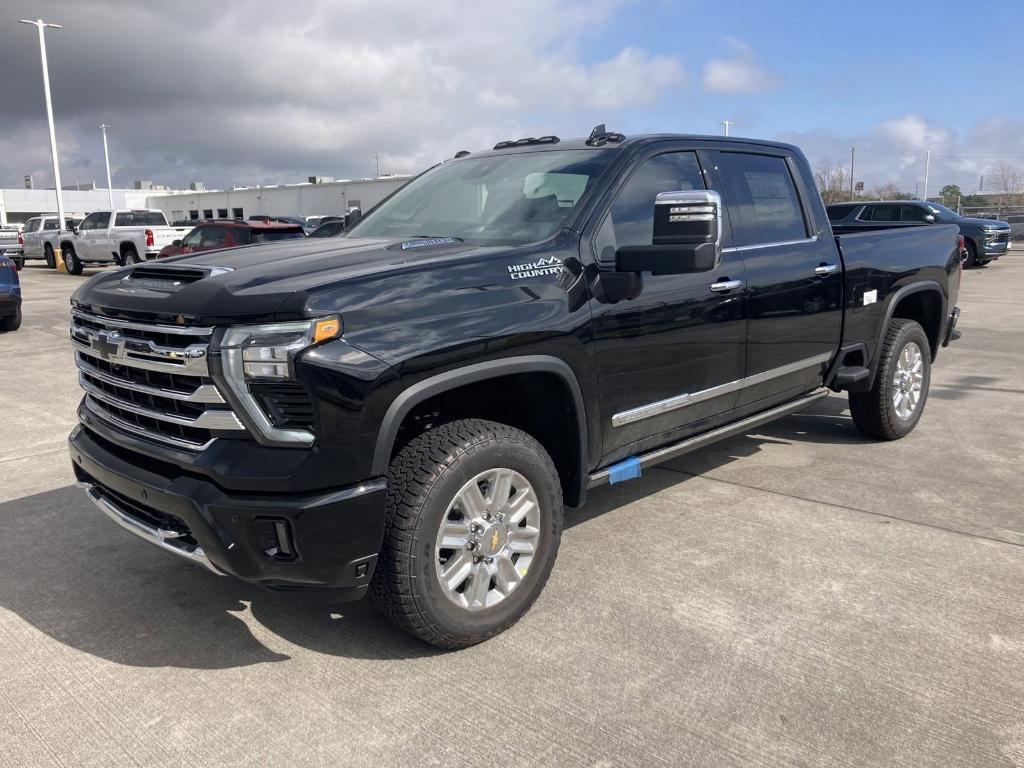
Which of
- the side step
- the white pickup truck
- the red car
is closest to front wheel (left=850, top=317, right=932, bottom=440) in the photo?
the side step

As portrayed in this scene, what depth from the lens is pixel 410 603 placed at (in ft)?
9.78

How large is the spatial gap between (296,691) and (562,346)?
159cm

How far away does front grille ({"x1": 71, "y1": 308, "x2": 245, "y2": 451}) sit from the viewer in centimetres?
281

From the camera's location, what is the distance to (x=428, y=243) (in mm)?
3621

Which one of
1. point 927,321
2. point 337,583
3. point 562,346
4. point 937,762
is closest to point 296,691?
point 337,583

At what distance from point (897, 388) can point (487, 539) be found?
3805 millimetres

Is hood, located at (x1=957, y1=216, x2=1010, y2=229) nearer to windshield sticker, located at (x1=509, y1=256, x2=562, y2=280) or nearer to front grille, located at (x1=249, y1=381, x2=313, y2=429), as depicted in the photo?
windshield sticker, located at (x1=509, y1=256, x2=562, y2=280)

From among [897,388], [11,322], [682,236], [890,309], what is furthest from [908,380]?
[11,322]

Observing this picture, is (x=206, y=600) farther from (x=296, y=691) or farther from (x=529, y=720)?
(x=529, y=720)

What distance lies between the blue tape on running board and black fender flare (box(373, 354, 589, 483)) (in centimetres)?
20

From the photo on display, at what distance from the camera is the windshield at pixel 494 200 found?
374 centimetres

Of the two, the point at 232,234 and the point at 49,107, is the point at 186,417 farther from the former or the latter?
the point at 49,107

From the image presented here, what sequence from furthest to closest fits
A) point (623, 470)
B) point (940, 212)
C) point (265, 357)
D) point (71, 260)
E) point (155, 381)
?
1. point (71, 260)
2. point (940, 212)
3. point (623, 470)
4. point (155, 381)
5. point (265, 357)

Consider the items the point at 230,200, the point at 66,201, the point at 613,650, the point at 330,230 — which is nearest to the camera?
the point at 613,650
